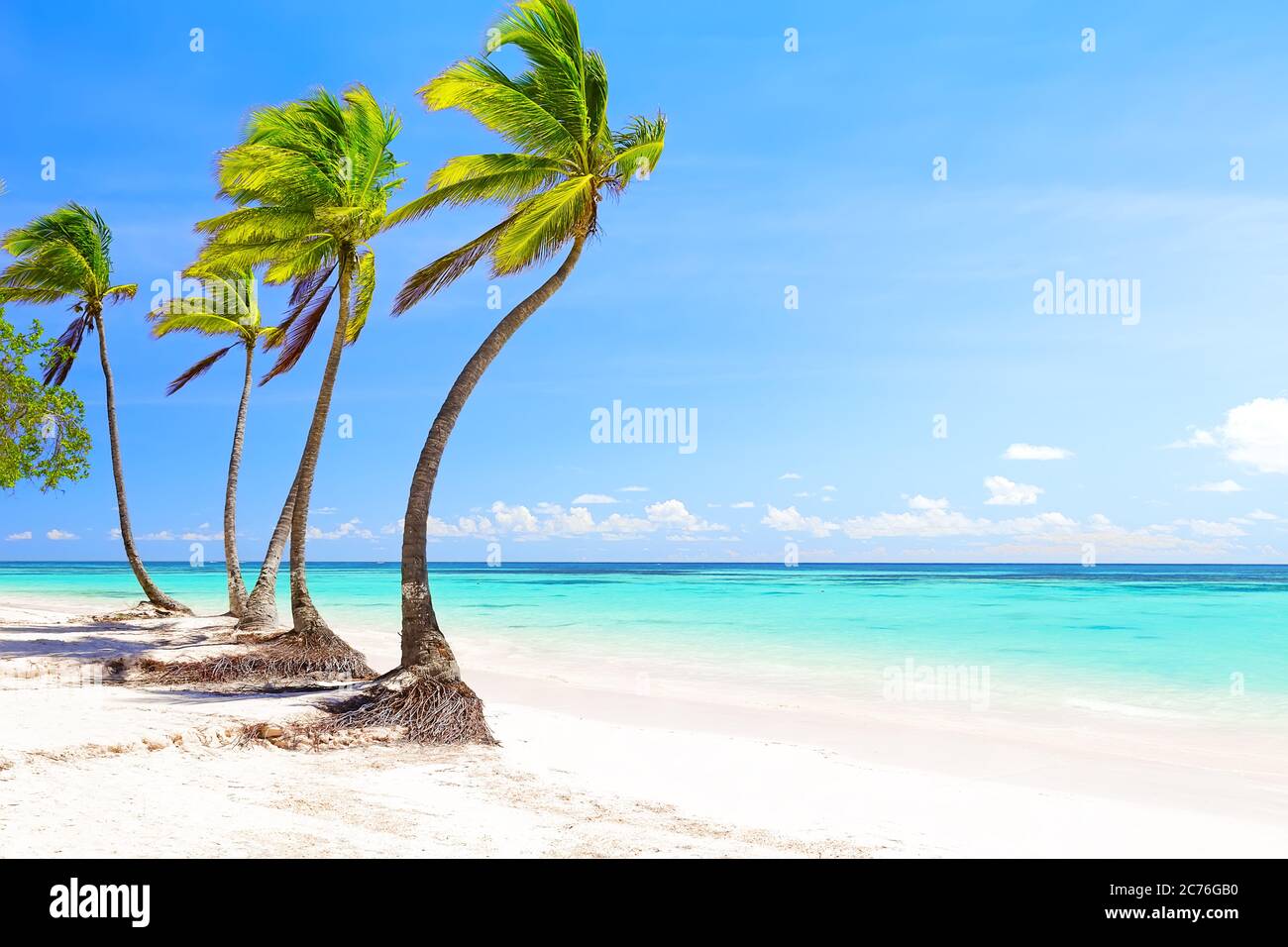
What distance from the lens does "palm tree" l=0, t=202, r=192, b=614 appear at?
61.2ft

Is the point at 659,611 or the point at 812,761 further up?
the point at 812,761

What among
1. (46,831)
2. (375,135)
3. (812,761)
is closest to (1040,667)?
(812,761)

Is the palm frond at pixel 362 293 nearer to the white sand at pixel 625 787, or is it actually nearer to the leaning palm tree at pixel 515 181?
the leaning palm tree at pixel 515 181

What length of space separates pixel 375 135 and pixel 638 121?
186 inches

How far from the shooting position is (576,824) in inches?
217

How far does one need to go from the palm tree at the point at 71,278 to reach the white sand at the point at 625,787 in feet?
32.5

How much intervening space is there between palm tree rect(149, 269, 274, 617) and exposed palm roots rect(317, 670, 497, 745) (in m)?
10.1

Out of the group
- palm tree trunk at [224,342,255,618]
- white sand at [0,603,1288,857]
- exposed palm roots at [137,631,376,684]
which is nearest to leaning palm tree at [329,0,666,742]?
white sand at [0,603,1288,857]

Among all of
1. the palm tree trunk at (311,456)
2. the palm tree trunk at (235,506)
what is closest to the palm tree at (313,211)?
the palm tree trunk at (311,456)

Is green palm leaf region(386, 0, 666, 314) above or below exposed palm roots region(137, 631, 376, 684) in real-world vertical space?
above

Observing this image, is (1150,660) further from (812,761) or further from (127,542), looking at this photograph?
(127,542)

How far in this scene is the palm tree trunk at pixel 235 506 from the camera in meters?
18.5

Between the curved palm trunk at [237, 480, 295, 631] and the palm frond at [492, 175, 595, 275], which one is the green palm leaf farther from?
the curved palm trunk at [237, 480, 295, 631]
